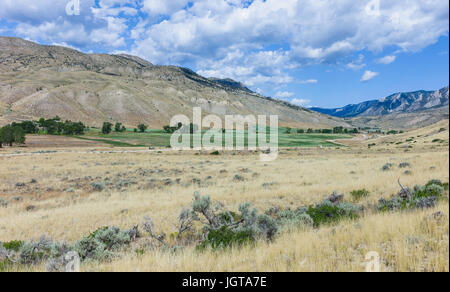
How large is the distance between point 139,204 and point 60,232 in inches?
167

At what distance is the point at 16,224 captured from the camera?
10.9 metres

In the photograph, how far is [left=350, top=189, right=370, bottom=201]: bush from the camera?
36.1 ft

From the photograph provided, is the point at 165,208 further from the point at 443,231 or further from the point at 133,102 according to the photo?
the point at 133,102

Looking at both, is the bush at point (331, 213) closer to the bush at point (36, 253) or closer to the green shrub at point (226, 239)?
the green shrub at point (226, 239)

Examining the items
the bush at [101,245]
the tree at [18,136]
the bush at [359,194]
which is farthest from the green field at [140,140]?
the bush at [359,194]

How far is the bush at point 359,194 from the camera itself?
11011mm

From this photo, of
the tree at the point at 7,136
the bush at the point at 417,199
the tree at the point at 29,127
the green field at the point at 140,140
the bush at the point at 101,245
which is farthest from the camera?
the tree at the point at 29,127

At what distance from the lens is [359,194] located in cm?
1129

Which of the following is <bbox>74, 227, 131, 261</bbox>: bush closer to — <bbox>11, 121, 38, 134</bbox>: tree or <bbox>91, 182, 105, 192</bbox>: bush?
<bbox>91, 182, 105, 192</bbox>: bush

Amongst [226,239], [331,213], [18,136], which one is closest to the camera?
[226,239]

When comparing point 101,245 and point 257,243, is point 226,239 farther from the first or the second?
point 101,245

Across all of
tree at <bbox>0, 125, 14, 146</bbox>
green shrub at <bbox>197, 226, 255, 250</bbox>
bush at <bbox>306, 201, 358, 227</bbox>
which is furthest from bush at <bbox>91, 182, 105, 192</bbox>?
tree at <bbox>0, 125, 14, 146</bbox>

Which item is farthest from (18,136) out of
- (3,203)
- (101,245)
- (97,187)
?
(101,245)
